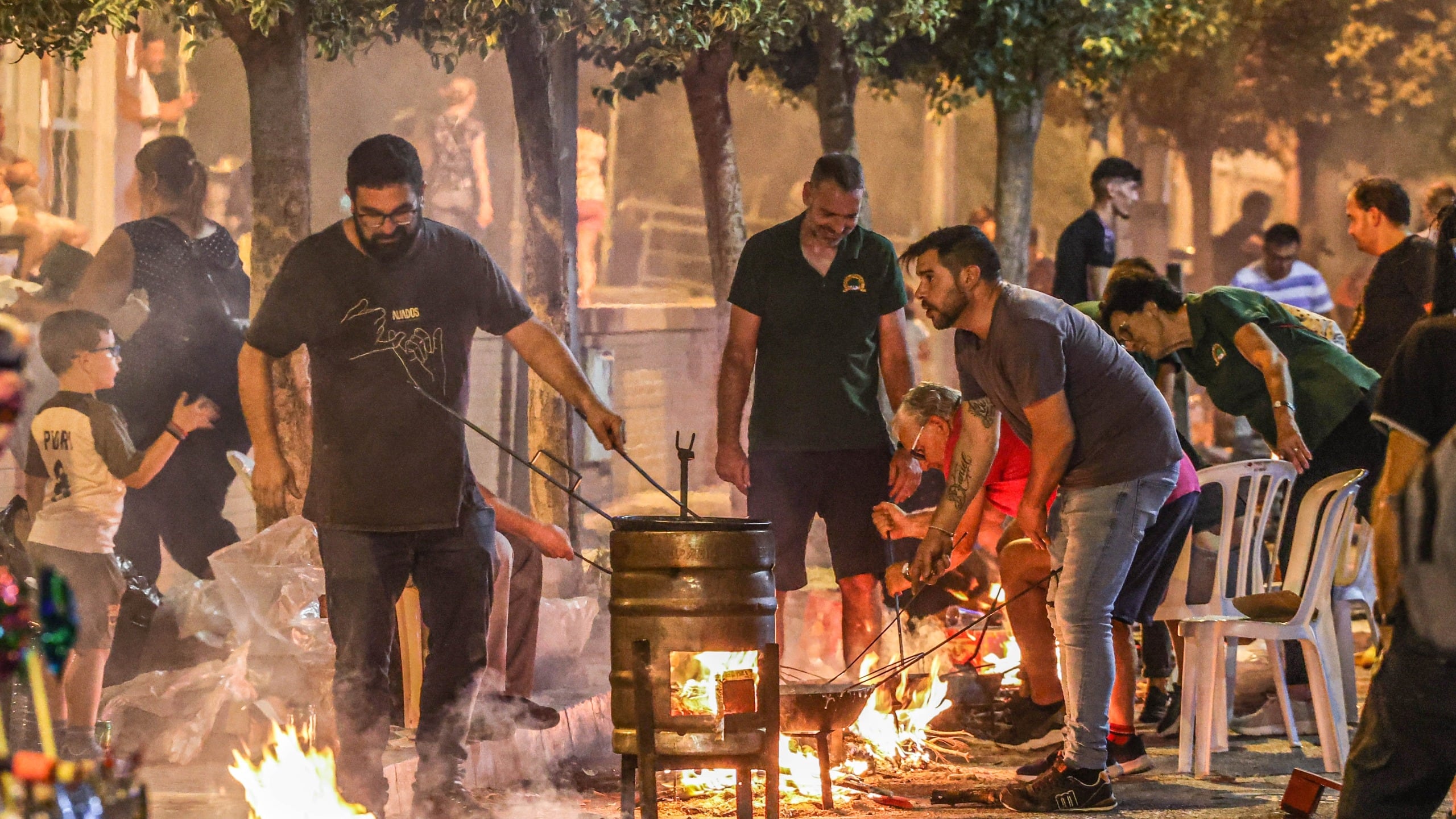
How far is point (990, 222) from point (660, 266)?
4602 millimetres

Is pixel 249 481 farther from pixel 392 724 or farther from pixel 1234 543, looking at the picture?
pixel 1234 543

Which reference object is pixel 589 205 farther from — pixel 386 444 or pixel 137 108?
pixel 386 444

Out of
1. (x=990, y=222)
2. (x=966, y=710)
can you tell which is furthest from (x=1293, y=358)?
(x=990, y=222)

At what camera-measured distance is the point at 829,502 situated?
22.6 ft

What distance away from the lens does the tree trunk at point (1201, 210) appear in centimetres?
2106

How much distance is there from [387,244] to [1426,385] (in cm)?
323

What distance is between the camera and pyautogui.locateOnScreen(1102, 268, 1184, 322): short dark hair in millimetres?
7043

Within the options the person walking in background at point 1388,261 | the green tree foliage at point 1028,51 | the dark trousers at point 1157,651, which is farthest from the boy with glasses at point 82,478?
the person walking in background at point 1388,261

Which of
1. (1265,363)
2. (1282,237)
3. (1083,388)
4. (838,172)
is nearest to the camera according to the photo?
(1083,388)

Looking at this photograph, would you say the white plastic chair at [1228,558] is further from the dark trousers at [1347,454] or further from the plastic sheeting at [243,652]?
the plastic sheeting at [243,652]

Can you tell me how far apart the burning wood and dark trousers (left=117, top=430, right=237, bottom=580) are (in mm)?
1718

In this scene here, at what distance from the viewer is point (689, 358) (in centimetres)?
1073

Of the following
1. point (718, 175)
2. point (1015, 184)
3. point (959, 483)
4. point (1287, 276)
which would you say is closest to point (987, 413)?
point (959, 483)

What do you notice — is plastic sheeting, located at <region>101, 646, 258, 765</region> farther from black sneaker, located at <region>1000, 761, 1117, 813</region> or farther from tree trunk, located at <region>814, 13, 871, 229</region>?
tree trunk, located at <region>814, 13, 871, 229</region>
